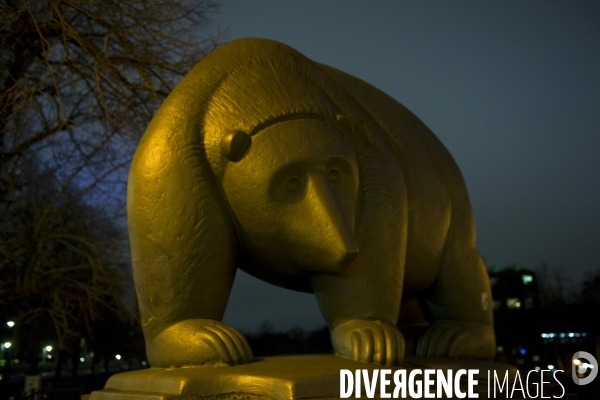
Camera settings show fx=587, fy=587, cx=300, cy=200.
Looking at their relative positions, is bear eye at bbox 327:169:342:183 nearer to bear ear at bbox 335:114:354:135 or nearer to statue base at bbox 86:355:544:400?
bear ear at bbox 335:114:354:135

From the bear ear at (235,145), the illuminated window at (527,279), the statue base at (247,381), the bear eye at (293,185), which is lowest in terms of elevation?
the statue base at (247,381)

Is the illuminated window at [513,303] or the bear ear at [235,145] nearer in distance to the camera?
the bear ear at [235,145]

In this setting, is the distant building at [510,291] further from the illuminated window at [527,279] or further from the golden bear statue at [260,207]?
the golden bear statue at [260,207]

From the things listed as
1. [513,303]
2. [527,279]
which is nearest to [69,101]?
[513,303]

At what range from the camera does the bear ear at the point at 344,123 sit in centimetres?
232

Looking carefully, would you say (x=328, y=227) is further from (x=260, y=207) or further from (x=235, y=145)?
(x=235, y=145)

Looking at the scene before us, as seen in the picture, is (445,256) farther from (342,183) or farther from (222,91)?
(222,91)

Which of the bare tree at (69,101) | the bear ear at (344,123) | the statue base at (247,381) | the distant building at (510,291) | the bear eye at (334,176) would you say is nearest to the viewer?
the statue base at (247,381)

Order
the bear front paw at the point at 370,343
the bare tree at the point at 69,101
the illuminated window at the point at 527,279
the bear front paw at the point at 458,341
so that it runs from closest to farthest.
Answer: the bear front paw at the point at 370,343 → the bear front paw at the point at 458,341 → the bare tree at the point at 69,101 → the illuminated window at the point at 527,279

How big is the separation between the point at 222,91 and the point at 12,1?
14.8ft

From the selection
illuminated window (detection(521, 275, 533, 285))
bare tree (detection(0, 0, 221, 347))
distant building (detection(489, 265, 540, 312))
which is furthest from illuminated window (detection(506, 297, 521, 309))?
bare tree (detection(0, 0, 221, 347))

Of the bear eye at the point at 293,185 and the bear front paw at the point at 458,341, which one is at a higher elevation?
the bear eye at the point at 293,185

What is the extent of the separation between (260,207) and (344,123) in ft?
1.65

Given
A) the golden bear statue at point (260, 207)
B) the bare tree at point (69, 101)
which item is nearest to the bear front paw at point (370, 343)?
the golden bear statue at point (260, 207)
